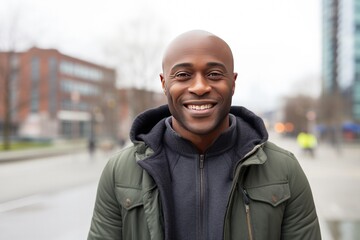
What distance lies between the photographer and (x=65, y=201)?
29.3 ft

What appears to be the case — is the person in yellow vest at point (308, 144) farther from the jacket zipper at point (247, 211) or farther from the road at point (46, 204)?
the jacket zipper at point (247, 211)

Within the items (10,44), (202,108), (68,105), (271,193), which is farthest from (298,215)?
(68,105)

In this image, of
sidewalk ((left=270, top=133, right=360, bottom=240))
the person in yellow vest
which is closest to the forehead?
sidewalk ((left=270, top=133, right=360, bottom=240))

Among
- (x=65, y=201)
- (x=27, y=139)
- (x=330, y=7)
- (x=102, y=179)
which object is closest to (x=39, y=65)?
(x=27, y=139)

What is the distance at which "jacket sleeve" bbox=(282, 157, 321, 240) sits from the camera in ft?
5.50

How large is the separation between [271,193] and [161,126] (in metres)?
0.66

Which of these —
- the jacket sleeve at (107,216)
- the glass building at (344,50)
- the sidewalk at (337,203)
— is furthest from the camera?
the glass building at (344,50)

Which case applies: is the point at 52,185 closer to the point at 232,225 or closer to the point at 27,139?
the point at 232,225

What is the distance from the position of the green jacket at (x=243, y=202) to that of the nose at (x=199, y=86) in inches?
14.2

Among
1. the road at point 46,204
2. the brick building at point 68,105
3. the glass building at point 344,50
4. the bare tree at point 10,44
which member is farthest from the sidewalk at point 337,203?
the glass building at point 344,50

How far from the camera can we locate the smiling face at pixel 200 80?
1626mm

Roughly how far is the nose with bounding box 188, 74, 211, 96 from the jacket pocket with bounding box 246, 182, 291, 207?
500mm

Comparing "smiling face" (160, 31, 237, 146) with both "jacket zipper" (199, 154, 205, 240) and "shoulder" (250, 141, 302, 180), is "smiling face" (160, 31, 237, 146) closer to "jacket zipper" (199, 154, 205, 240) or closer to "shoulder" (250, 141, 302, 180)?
"jacket zipper" (199, 154, 205, 240)

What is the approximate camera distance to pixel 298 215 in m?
1.68
